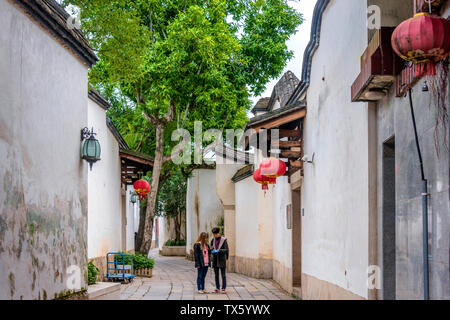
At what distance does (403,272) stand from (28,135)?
173 inches

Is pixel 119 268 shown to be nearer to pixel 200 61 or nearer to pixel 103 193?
pixel 103 193

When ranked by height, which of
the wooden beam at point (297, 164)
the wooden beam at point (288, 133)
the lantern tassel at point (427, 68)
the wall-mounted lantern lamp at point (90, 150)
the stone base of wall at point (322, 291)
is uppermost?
the wooden beam at point (288, 133)

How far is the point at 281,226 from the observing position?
16703 mm

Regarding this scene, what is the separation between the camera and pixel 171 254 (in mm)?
34656

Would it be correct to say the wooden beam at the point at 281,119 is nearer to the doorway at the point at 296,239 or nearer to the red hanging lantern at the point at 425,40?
the doorway at the point at 296,239

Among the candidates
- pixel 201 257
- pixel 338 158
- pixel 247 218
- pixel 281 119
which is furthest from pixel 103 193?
pixel 338 158

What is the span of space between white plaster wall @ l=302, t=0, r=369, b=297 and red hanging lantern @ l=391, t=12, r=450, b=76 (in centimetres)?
→ 273

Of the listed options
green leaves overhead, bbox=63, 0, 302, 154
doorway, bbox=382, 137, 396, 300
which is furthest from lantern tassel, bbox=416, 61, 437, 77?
green leaves overhead, bbox=63, 0, 302, 154

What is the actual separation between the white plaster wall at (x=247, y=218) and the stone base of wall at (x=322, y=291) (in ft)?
23.0

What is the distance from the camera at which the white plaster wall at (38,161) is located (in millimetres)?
6332

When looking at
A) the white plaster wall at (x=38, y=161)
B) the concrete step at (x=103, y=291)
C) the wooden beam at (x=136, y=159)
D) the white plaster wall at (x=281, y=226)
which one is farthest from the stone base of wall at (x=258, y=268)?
the white plaster wall at (x=38, y=161)

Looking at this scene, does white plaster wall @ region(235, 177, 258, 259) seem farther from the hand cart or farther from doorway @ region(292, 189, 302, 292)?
doorway @ region(292, 189, 302, 292)

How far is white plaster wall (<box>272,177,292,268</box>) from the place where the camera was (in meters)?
15.2

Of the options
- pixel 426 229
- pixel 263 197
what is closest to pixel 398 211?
pixel 426 229
